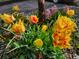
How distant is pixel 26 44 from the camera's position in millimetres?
2318

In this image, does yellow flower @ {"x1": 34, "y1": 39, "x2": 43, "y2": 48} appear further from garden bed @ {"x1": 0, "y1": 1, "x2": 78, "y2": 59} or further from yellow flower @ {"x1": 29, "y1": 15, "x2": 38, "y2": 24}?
yellow flower @ {"x1": 29, "y1": 15, "x2": 38, "y2": 24}

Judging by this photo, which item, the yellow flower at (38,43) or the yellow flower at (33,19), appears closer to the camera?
the yellow flower at (38,43)

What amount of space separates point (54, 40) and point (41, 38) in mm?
143

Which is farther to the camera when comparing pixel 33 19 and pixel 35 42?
pixel 33 19

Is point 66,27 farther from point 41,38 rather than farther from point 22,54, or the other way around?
point 22,54

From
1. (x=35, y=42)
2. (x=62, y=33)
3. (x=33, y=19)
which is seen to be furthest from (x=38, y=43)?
(x=33, y=19)

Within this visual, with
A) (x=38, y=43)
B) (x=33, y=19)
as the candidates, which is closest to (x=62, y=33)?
(x=38, y=43)

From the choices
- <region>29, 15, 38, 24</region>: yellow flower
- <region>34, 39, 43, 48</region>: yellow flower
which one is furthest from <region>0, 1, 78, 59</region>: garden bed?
<region>29, 15, 38, 24</region>: yellow flower

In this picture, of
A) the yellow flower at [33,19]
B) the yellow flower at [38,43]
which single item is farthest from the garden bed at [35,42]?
the yellow flower at [33,19]

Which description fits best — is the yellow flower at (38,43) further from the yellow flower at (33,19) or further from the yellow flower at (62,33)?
the yellow flower at (33,19)

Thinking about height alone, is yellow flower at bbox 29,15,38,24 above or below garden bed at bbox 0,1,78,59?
above

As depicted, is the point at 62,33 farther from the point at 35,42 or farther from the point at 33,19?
the point at 33,19

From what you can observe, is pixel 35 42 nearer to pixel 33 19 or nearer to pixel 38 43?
pixel 38 43

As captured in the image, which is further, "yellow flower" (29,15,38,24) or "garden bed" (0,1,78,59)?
"yellow flower" (29,15,38,24)
